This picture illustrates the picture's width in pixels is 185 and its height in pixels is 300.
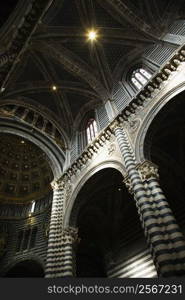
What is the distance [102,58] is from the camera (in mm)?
15273

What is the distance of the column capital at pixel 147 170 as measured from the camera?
8.42 m

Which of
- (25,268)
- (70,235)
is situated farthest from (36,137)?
(25,268)

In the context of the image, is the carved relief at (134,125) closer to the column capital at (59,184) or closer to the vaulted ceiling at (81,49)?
the vaulted ceiling at (81,49)

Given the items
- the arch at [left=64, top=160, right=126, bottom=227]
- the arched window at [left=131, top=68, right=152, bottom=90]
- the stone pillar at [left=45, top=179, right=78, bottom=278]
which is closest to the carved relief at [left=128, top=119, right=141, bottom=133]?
the arch at [left=64, top=160, right=126, bottom=227]

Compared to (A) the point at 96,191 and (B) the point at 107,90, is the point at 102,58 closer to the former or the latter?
(B) the point at 107,90

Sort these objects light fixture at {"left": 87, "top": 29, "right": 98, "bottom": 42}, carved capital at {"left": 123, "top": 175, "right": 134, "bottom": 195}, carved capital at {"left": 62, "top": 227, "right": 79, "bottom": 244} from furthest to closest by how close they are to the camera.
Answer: light fixture at {"left": 87, "top": 29, "right": 98, "bottom": 42}
carved capital at {"left": 62, "top": 227, "right": 79, "bottom": 244}
carved capital at {"left": 123, "top": 175, "right": 134, "bottom": 195}

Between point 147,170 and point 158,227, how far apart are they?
7.70 ft

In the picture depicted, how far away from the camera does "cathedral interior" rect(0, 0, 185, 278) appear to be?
9648 mm

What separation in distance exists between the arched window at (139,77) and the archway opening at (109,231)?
582 centimetres

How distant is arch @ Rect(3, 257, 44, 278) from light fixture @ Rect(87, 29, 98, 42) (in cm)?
1736

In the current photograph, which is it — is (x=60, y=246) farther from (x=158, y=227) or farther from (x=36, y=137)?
(x=36, y=137)

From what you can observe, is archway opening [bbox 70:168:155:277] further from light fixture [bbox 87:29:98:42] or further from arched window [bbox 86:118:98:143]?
light fixture [bbox 87:29:98:42]

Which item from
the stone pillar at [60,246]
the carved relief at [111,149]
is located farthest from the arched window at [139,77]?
the stone pillar at [60,246]

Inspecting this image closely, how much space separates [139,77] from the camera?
14.0 m
